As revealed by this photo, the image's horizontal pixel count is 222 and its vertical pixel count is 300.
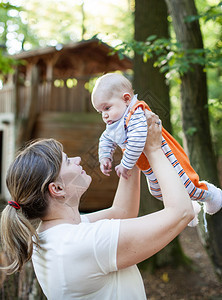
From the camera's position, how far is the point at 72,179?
179 centimetres

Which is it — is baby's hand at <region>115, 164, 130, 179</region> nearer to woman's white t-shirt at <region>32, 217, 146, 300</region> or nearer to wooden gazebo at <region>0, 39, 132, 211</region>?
woman's white t-shirt at <region>32, 217, 146, 300</region>

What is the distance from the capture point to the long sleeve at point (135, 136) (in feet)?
5.72

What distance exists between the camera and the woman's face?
178 centimetres

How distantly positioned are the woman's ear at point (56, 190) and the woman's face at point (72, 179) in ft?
0.08

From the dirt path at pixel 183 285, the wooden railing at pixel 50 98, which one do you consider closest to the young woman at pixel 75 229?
the dirt path at pixel 183 285

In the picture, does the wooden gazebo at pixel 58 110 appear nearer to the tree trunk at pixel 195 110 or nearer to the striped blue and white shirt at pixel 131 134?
the tree trunk at pixel 195 110

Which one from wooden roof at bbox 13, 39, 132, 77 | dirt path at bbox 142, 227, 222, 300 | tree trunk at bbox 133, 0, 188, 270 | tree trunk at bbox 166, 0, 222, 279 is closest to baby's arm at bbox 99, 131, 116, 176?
tree trunk at bbox 166, 0, 222, 279

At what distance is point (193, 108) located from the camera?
4.27 meters

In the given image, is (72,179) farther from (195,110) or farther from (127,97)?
(195,110)

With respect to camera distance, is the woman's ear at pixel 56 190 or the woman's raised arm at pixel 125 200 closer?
the woman's ear at pixel 56 190

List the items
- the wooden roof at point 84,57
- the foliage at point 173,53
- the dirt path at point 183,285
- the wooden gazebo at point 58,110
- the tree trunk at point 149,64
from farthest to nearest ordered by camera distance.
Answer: the wooden roof at point 84,57
the wooden gazebo at point 58,110
the dirt path at point 183,285
the tree trunk at point 149,64
the foliage at point 173,53

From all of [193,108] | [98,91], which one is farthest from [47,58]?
[98,91]

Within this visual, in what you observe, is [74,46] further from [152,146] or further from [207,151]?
[152,146]

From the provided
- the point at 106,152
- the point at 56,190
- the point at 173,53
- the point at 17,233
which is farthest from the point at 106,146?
the point at 173,53
